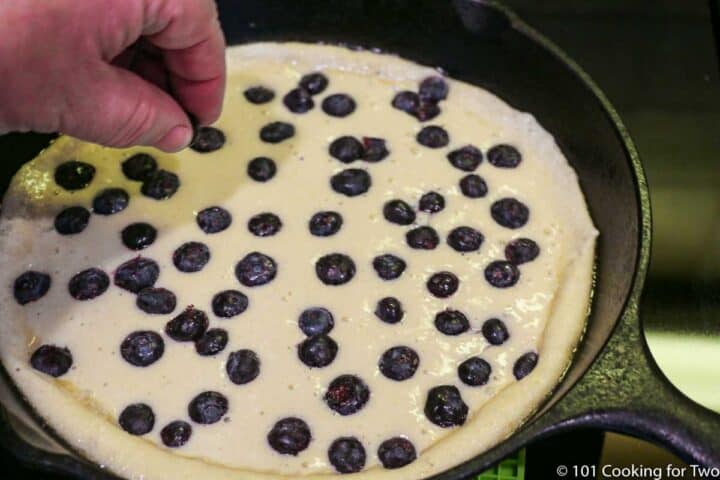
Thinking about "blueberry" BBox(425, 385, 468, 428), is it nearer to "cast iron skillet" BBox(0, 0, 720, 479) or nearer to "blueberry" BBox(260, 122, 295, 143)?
"cast iron skillet" BBox(0, 0, 720, 479)

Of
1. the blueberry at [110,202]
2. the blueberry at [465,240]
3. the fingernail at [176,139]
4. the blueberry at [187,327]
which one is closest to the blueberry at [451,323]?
the blueberry at [465,240]

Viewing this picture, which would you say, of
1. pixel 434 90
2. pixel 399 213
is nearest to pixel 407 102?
pixel 434 90

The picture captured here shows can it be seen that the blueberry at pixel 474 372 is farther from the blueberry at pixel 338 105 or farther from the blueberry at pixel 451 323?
the blueberry at pixel 338 105

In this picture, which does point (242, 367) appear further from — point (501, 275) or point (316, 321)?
point (501, 275)

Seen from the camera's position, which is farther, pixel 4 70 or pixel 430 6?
pixel 430 6

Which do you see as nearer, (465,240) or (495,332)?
(495,332)

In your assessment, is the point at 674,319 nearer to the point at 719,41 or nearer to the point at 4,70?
the point at 719,41

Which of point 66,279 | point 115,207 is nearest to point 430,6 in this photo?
point 115,207
